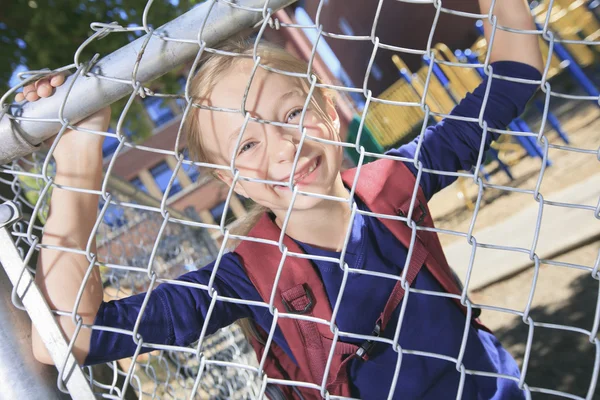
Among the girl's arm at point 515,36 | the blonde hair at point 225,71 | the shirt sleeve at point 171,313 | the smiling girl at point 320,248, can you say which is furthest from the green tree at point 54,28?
the girl's arm at point 515,36

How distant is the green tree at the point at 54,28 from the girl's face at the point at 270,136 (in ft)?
10.3

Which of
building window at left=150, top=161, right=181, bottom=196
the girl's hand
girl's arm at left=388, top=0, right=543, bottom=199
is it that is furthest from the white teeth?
building window at left=150, top=161, right=181, bottom=196

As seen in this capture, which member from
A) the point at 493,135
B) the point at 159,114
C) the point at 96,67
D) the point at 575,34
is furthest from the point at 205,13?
the point at 159,114

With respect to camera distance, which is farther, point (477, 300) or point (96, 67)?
point (477, 300)

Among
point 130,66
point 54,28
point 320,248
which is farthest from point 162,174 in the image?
point 130,66

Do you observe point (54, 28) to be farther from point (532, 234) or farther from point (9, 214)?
point (532, 234)

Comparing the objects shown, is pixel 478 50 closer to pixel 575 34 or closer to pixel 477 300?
pixel 575 34

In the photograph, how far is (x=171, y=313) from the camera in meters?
1.37

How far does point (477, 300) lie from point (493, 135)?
8.97 ft

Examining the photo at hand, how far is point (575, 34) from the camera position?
696 cm

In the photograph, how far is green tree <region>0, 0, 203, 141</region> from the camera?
4.13m

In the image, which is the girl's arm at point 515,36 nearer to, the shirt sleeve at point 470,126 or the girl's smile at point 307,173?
the shirt sleeve at point 470,126

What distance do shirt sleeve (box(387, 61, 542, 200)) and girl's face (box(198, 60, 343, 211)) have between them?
1.01 ft

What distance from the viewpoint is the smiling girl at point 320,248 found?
1.36 meters
